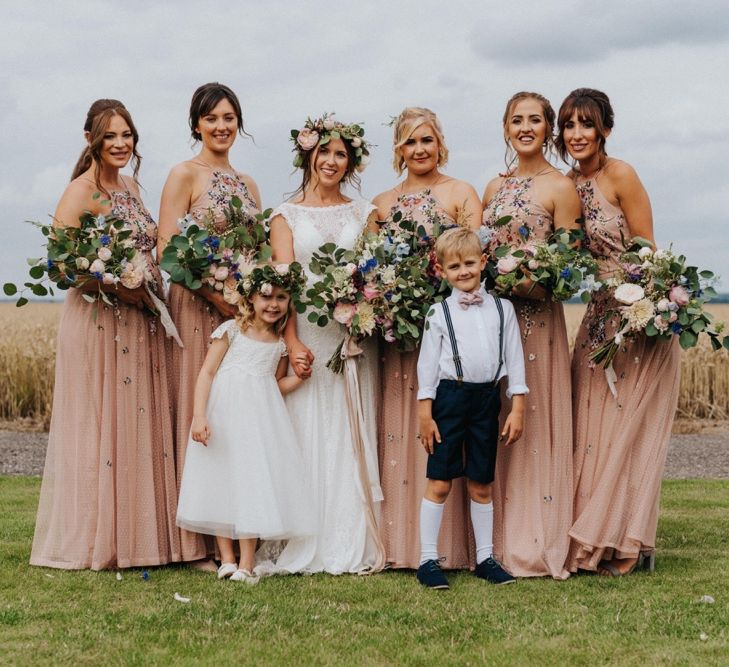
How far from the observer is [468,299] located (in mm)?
6453

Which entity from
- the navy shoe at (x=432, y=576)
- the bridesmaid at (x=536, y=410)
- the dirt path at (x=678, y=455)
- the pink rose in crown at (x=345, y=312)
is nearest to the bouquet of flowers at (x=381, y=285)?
the pink rose in crown at (x=345, y=312)

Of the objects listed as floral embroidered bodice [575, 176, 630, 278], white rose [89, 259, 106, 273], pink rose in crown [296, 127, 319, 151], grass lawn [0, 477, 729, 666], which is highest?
pink rose in crown [296, 127, 319, 151]

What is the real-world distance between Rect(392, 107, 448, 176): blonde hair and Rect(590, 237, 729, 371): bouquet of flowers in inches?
56.3

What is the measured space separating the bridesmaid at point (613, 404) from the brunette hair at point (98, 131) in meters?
2.95

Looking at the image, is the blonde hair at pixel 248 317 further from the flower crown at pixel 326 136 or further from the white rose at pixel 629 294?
the white rose at pixel 629 294

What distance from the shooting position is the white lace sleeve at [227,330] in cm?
686

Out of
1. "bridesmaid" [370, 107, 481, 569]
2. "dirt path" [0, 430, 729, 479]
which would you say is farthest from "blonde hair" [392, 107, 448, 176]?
"dirt path" [0, 430, 729, 479]

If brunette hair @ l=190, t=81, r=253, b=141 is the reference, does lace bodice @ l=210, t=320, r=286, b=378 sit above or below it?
below

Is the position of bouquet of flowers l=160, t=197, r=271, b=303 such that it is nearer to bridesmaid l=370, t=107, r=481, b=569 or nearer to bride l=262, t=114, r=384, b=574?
bride l=262, t=114, r=384, b=574

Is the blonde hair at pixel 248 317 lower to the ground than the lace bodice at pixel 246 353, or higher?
higher

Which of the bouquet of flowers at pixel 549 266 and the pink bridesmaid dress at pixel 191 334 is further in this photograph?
the pink bridesmaid dress at pixel 191 334

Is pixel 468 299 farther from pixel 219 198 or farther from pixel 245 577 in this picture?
pixel 245 577

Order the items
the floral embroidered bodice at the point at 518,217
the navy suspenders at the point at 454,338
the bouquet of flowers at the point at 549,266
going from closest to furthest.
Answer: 1. the navy suspenders at the point at 454,338
2. the bouquet of flowers at the point at 549,266
3. the floral embroidered bodice at the point at 518,217

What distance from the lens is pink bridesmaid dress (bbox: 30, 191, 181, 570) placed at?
701 centimetres
